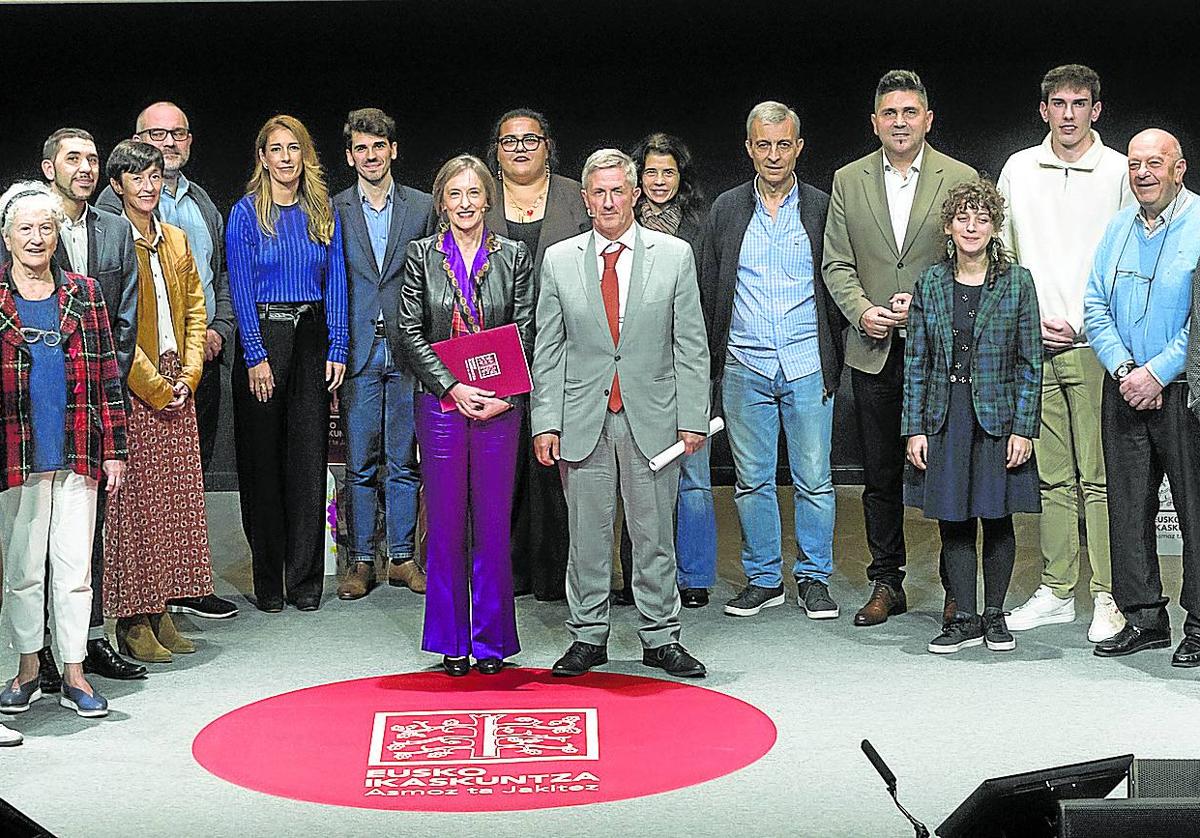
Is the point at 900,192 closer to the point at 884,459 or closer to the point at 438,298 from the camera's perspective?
the point at 884,459

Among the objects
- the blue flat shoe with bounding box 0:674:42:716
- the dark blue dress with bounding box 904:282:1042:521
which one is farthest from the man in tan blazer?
the blue flat shoe with bounding box 0:674:42:716

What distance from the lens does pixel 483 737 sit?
15.5 feet

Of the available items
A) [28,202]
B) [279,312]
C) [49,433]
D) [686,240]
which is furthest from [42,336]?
[686,240]

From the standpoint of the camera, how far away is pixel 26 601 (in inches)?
191

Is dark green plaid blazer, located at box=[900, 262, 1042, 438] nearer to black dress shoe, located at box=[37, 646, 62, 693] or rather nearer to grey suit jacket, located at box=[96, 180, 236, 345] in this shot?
grey suit jacket, located at box=[96, 180, 236, 345]

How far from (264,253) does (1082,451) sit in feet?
9.76

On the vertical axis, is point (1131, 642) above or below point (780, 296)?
below

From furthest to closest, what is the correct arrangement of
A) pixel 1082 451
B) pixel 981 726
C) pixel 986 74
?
pixel 986 74 < pixel 1082 451 < pixel 981 726

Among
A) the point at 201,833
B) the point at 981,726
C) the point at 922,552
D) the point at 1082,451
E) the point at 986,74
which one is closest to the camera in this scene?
the point at 201,833

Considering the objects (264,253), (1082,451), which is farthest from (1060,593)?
(264,253)

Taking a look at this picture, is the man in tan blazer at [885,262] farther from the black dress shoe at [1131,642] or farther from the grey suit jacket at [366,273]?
the grey suit jacket at [366,273]

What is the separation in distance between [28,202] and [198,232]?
1530mm

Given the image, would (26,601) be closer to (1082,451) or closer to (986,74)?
(1082,451)

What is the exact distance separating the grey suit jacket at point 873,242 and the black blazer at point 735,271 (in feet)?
0.17
